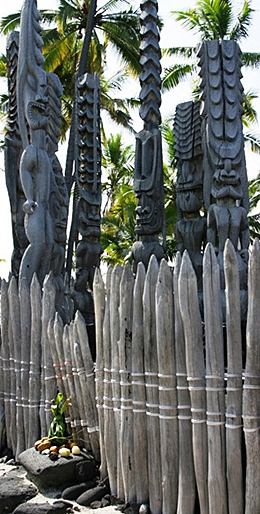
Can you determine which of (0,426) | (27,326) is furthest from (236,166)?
(0,426)

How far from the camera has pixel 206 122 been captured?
820cm

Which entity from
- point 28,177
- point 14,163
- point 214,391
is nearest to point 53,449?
point 214,391

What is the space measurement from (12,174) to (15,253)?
4.24 feet

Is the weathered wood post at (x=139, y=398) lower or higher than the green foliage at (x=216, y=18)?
lower

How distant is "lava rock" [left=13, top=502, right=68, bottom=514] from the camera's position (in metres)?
4.49

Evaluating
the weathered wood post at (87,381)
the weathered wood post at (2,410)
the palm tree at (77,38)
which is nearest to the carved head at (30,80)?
the weathered wood post at (2,410)

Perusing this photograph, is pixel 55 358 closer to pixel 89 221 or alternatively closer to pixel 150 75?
pixel 89 221

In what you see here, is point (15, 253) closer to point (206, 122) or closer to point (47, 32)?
point (206, 122)

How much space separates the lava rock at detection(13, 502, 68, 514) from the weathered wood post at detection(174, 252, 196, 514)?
0.95 m

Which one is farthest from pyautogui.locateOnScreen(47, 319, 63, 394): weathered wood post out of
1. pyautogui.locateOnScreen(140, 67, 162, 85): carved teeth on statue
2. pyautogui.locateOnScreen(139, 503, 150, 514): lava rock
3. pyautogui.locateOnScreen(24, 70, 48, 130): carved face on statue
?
pyautogui.locateOnScreen(140, 67, 162, 85): carved teeth on statue

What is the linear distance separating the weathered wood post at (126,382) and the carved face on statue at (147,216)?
461 centimetres

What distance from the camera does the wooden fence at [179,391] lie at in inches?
153

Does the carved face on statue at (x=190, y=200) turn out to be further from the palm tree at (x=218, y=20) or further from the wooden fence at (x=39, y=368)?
the palm tree at (x=218, y=20)

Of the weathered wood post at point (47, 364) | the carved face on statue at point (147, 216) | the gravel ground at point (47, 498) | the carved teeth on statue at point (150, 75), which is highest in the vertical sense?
the carved teeth on statue at point (150, 75)
